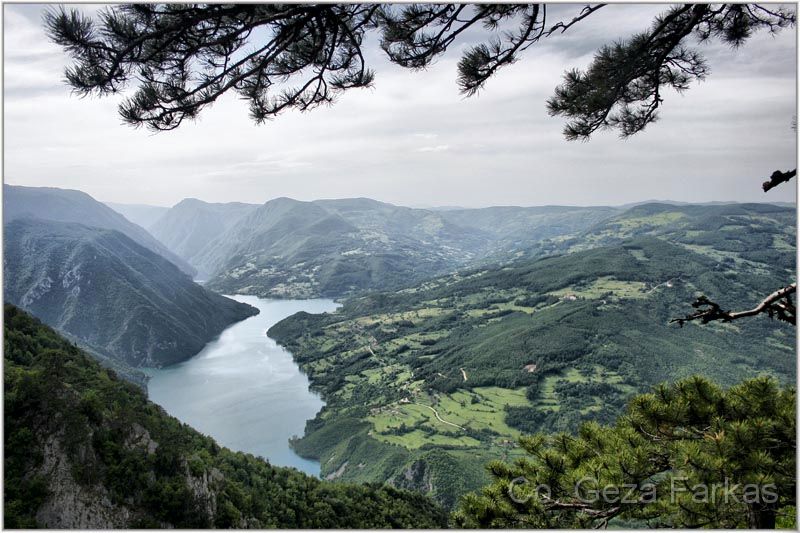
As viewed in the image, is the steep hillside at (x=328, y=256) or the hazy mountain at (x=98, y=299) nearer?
the hazy mountain at (x=98, y=299)

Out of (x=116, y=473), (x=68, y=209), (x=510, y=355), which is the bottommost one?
(x=510, y=355)

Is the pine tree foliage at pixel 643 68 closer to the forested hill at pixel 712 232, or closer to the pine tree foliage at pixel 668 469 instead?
the pine tree foliage at pixel 668 469

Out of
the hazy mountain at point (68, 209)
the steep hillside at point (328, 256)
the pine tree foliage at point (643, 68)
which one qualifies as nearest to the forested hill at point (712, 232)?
the steep hillside at point (328, 256)

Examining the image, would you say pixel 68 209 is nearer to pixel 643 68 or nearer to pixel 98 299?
pixel 98 299

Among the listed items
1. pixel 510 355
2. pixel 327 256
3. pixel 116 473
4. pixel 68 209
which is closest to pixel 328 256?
pixel 327 256

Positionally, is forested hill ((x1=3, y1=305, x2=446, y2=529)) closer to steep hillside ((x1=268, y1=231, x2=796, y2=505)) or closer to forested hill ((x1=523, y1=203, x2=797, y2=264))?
steep hillside ((x1=268, y1=231, x2=796, y2=505))

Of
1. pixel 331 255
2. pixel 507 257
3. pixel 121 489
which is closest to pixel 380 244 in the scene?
pixel 331 255

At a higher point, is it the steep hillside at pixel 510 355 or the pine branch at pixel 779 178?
the pine branch at pixel 779 178
